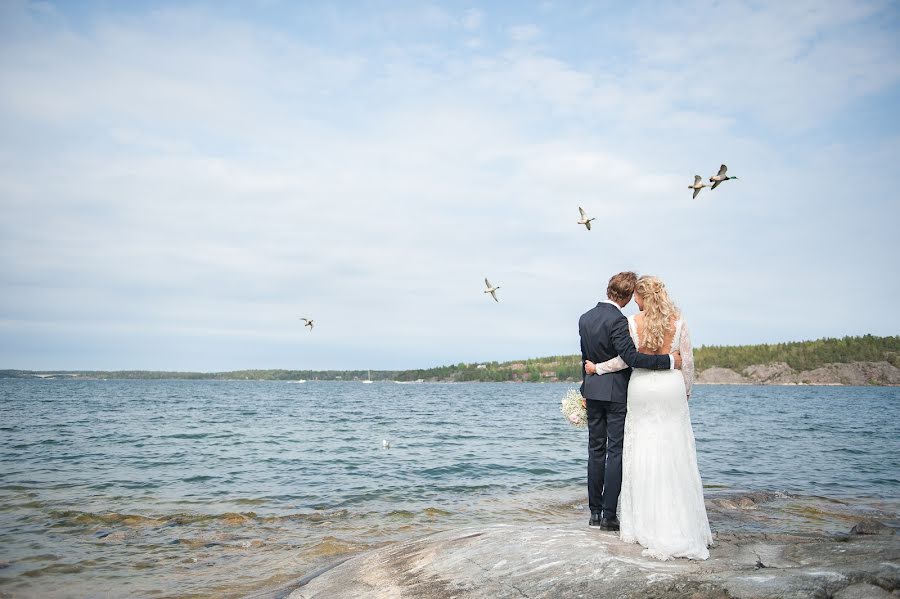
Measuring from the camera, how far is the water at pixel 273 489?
966 centimetres

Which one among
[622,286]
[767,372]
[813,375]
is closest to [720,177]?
[622,286]

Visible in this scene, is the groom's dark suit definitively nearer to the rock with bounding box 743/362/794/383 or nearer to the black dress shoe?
the black dress shoe

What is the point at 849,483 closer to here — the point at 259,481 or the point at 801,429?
the point at 259,481

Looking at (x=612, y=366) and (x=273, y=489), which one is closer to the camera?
(x=612, y=366)

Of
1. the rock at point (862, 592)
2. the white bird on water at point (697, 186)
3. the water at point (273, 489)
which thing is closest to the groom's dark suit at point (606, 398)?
the rock at point (862, 592)

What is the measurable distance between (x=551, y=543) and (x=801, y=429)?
3427 centimetres

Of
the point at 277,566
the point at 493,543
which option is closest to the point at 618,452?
the point at 493,543

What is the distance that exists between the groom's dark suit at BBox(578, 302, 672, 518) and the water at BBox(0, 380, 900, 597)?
483 centimetres

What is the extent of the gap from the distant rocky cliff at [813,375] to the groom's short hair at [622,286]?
16474 cm

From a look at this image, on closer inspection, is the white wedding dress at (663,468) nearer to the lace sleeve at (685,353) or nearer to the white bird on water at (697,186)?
the lace sleeve at (685,353)

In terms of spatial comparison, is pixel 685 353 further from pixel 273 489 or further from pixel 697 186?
pixel 273 489

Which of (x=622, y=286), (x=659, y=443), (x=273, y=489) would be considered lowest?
(x=273, y=489)

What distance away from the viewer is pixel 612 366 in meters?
6.86

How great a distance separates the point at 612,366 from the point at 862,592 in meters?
3.01
